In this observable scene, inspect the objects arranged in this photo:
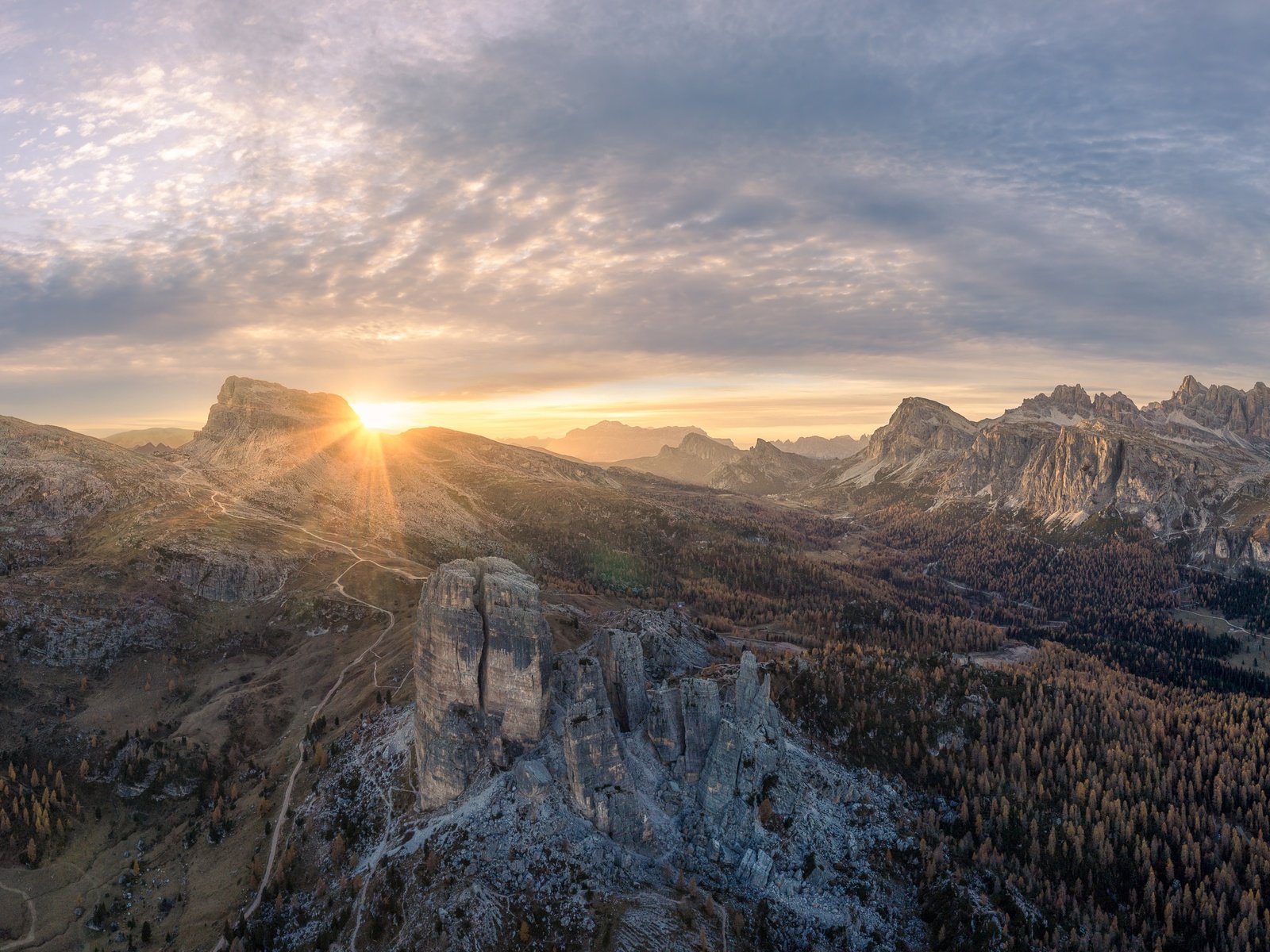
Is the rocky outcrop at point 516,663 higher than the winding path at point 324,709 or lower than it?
higher

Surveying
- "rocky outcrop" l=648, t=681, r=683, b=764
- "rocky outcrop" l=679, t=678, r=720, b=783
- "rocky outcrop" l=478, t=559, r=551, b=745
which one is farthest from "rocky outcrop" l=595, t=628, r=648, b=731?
"rocky outcrop" l=478, t=559, r=551, b=745

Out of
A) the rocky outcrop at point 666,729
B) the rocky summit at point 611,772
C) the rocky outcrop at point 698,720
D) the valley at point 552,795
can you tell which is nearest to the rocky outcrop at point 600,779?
the rocky summit at point 611,772

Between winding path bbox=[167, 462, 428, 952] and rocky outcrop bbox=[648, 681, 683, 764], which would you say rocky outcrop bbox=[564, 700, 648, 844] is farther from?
winding path bbox=[167, 462, 428, 952]

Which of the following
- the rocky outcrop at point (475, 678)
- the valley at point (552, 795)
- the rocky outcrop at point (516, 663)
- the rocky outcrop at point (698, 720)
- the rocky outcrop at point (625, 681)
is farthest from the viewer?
the rocky outcrop at point (625, 681)

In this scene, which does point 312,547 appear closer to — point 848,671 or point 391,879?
point 391,879

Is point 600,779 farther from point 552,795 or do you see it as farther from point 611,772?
point 552,795

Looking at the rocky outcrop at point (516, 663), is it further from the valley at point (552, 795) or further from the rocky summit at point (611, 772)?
the valley at point (552, 795)

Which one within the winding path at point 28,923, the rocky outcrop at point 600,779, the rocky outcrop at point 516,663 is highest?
the rocky outcrop at point 516,663
